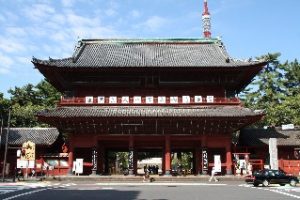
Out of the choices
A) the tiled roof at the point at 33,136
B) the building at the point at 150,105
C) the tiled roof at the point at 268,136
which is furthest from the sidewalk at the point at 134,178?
the tiled roof at the point at 33,136

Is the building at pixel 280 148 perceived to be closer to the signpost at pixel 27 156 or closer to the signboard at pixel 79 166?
the signboard at pixel 79 166

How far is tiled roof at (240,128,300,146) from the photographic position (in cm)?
4272

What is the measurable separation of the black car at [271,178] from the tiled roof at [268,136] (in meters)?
11.4

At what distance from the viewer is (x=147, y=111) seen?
3878cm

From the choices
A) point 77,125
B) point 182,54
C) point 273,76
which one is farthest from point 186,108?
point 273,76

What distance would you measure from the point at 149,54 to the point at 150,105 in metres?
7.64

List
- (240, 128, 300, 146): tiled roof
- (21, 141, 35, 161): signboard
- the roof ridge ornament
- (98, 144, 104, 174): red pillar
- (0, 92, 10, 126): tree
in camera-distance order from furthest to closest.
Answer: (0, 92, 10, 126): tree, the roof ridge ornament, (240, 128, 300, 146): tiled roof, (98, 144, 104, 174): red pillar, (21, 141, 35, 161): signboard

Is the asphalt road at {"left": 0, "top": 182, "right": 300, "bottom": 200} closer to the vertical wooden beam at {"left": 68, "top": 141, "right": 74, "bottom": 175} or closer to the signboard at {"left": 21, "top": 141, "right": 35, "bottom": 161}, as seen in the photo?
the signboard at {"left": 21, "top": 141, "right": 35, "bottom": 161}

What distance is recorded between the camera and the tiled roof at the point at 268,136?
140 ft

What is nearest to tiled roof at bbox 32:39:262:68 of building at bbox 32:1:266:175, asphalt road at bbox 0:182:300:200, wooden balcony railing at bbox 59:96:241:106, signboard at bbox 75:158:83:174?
Answer: building at bbox 32:1:266:175

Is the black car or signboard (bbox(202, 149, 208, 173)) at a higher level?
signboard (bbox(202, 149, 208, 173))

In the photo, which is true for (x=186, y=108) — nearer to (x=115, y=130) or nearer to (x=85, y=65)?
(x=115, y=130)

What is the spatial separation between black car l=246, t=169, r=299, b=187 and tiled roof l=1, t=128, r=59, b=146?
920 inches

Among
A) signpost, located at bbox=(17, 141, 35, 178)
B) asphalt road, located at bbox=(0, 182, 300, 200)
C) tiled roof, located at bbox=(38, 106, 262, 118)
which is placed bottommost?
asphalt road, located at bbox=(0, 182, 300, 200)
